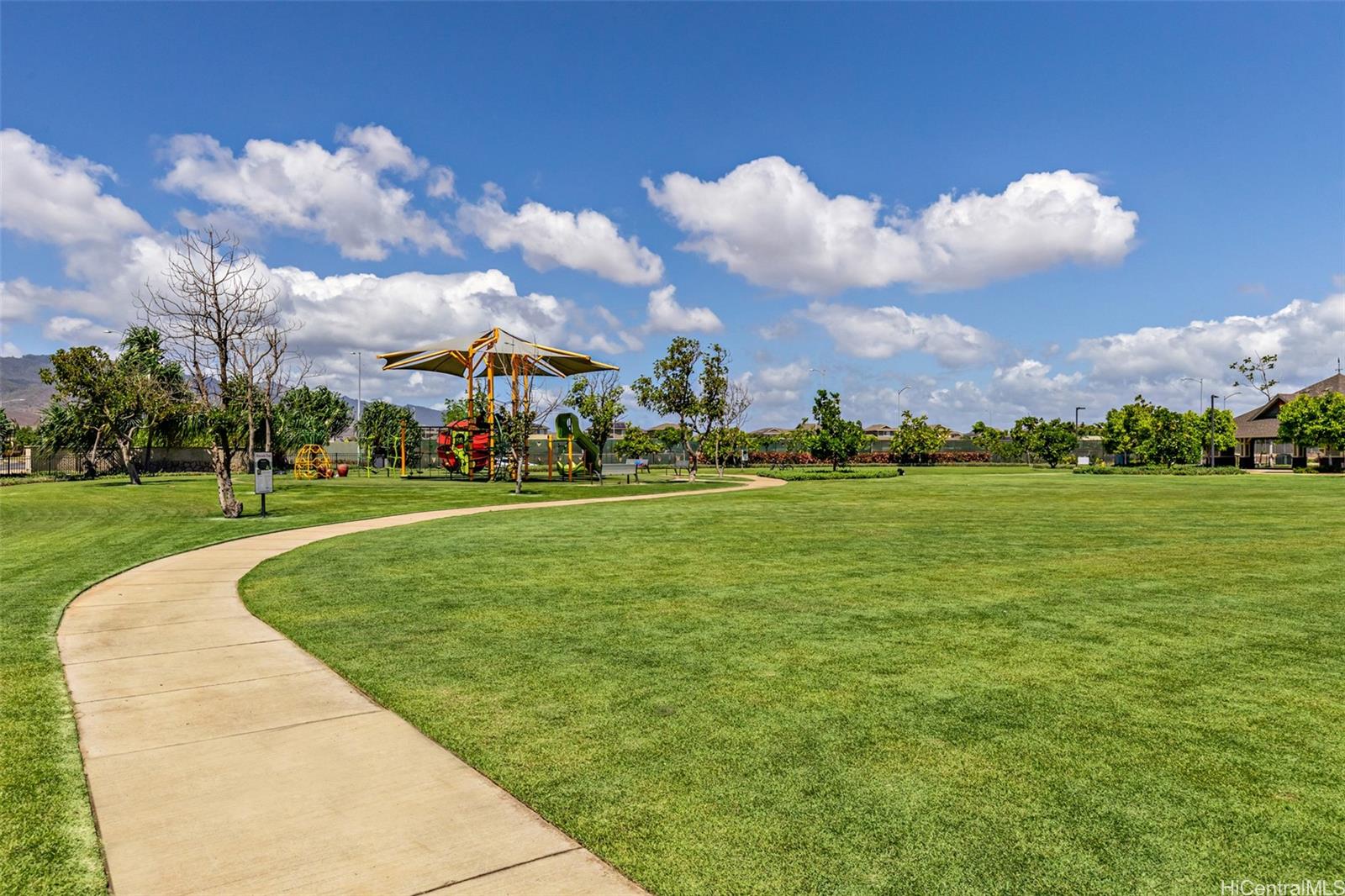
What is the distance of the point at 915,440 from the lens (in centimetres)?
7550

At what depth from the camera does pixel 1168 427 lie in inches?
2562

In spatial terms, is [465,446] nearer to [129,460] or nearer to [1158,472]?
[129,460]

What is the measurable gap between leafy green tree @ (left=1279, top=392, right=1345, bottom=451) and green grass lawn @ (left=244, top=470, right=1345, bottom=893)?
57985 millimetres

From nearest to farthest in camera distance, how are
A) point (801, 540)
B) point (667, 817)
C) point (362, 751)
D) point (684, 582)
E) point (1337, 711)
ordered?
point (667, 817)
point (362, 751)
point (1337, 711)
point (684, 582)
point (801, 540)

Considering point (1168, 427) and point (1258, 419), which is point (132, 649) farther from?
point (1258, 419)

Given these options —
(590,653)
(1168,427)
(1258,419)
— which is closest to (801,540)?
(590,653)

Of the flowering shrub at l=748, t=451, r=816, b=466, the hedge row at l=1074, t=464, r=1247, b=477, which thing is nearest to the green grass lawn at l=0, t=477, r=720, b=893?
the hedge row at l=1074, t=464, r=1247, b=477

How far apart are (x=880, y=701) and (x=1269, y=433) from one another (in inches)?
3531

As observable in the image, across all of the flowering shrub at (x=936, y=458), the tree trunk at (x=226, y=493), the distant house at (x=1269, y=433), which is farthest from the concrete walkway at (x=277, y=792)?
the distant house at (x=1269, y=433)

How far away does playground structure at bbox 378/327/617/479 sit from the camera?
33.5 meters

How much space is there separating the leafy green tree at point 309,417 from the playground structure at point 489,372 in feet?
35.2

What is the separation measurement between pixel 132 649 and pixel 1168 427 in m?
74.8

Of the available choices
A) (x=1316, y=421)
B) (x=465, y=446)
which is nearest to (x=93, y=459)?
(x=465, y=446)

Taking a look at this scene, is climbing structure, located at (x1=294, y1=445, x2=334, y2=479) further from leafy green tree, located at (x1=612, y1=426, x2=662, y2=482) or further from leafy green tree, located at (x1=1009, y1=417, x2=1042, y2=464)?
leafy green tree, located at (x1=1009, y1=417, x2=1042, y2=464)
